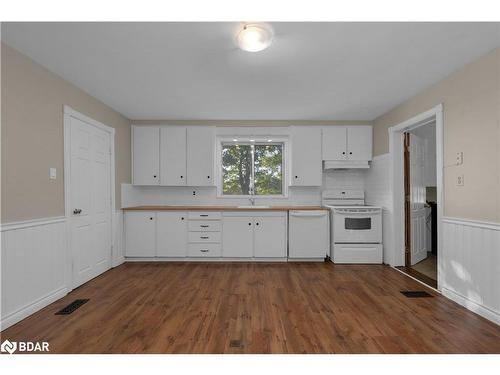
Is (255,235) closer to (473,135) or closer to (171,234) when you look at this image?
(171,234)

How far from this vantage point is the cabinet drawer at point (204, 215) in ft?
13.3

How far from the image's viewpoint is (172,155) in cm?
440

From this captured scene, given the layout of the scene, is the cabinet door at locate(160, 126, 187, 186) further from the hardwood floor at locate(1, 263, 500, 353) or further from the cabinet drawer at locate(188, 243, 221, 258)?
the hardwood floor at locate(1, 263, 500, 353)

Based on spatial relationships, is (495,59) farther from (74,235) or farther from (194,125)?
(74,235)

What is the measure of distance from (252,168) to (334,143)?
151 centimetres

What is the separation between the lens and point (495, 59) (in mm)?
2188

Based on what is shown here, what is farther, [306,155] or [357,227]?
[306,155]

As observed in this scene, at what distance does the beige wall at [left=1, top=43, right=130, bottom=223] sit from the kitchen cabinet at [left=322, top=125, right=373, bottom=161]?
365 cm

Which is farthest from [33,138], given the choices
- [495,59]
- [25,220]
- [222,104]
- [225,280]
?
[495,59]

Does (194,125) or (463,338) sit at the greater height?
(194,125)

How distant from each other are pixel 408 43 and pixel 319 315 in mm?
2446

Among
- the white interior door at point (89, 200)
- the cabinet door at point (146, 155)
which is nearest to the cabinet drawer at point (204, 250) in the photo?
the white interior door at point (89, 200)

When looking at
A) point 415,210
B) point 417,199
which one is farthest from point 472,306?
point 417,199
